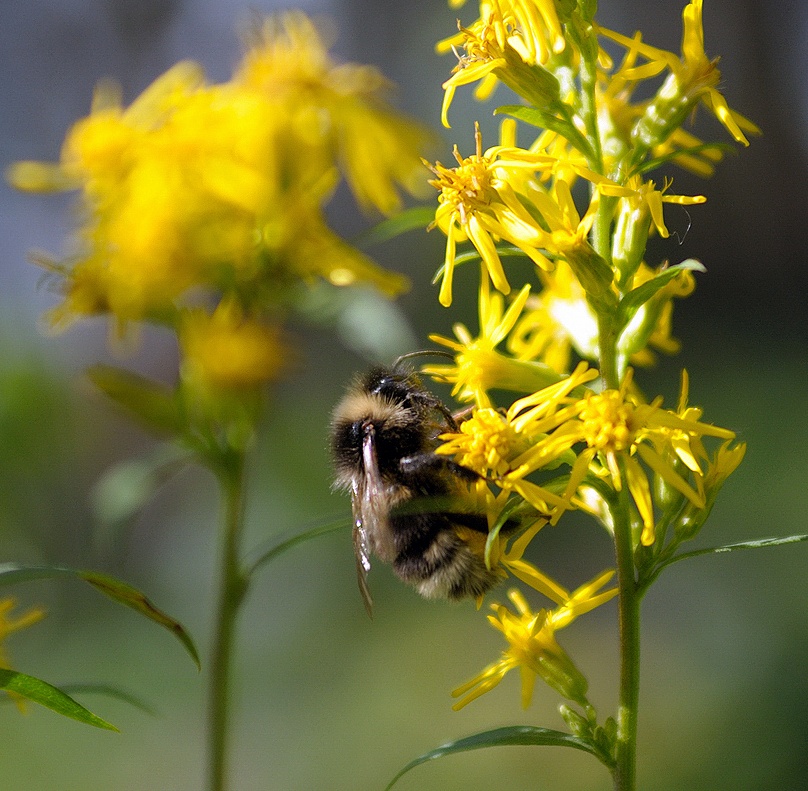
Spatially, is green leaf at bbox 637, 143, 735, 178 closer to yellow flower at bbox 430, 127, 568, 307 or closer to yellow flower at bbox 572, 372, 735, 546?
yellow flower at bbox 430, 127, 568, 307

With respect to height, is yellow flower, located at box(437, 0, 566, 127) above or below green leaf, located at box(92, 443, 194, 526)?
above

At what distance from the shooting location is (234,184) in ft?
7.63

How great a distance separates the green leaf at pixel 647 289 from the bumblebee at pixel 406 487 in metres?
0.43

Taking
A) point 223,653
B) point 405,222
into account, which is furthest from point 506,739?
point 405,222

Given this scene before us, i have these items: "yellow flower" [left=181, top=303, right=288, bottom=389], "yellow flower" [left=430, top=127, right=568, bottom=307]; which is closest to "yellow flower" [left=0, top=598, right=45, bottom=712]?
"yellow flower" [left=181, top=303, right=288, bottom=389]

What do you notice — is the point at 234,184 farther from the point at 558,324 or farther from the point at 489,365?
the point at 489,365

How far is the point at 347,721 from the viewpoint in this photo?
5156 mm

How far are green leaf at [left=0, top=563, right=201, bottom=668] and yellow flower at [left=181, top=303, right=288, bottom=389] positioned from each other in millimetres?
856

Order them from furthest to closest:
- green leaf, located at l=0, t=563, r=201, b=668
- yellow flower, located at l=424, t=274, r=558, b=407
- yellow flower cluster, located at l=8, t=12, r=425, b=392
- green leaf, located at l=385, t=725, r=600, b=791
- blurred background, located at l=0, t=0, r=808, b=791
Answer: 1. blurred background, located at l=0, t=0, r=808, b=791
2. yellow flower cluster, located at l=8, t=12, r=425, b=392
3. yellow flower, located at l=424, t=274, r=558, b=407
4. green leaf, located at l=385, t=725, r=600, b=791
5. green leaf, located at l=0, t=563, r=201, b=668

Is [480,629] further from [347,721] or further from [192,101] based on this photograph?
[192,101]

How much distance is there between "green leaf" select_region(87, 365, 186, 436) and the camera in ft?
6.50

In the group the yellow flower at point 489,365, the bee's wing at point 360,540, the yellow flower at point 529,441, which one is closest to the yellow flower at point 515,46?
the yellow flower at point 489,365

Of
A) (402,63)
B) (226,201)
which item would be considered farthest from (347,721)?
(402,63)

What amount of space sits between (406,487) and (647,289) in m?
0.67
